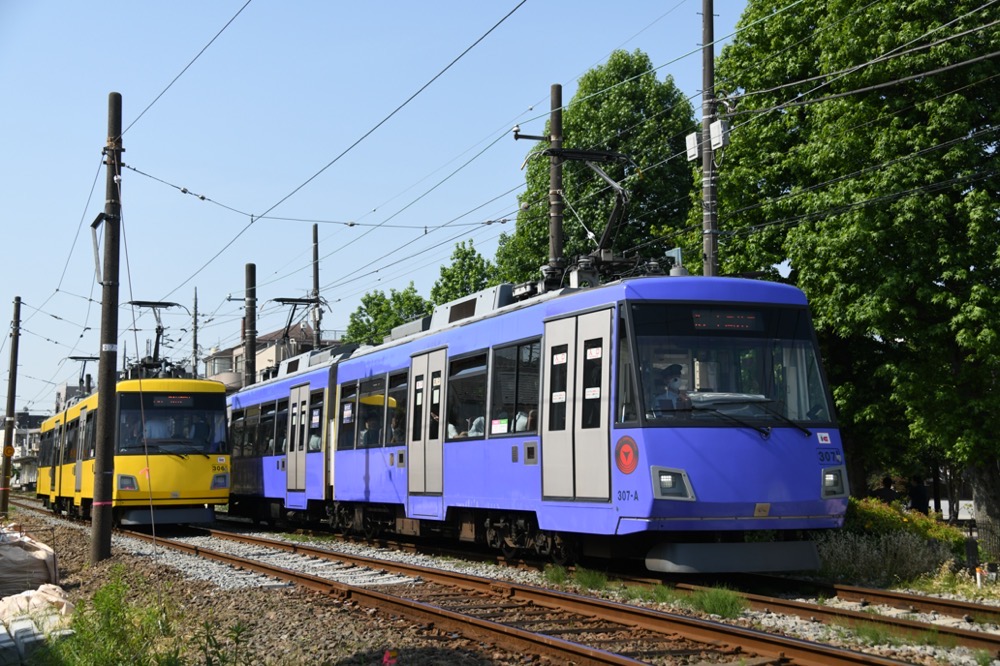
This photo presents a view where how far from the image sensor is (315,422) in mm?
22391

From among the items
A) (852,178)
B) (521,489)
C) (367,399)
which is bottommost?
(521,489)

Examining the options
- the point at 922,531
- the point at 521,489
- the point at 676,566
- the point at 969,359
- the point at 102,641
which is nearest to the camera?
the point at 102,641

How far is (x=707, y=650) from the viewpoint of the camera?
8.36 meters

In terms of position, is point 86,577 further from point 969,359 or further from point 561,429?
point 969,359

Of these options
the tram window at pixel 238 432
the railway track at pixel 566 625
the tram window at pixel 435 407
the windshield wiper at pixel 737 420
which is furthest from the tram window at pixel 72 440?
the windshield wiper at pixel 737 420

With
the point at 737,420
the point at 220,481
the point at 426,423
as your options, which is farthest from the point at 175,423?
the point at 737,420

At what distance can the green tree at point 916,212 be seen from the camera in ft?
70.9

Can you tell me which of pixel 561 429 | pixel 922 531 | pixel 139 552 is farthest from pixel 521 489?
pixel 139 552

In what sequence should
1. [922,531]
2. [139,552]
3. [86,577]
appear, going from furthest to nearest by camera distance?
[139,552] → [922,531] → [86,577]

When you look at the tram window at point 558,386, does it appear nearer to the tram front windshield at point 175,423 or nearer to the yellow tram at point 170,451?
the yellow tram at point 170,451

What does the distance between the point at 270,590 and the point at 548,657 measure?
17.8 ft

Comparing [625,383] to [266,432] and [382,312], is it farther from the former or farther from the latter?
[382,312]

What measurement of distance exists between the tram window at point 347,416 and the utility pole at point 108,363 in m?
4.05

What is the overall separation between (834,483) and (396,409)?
25.9 feet
